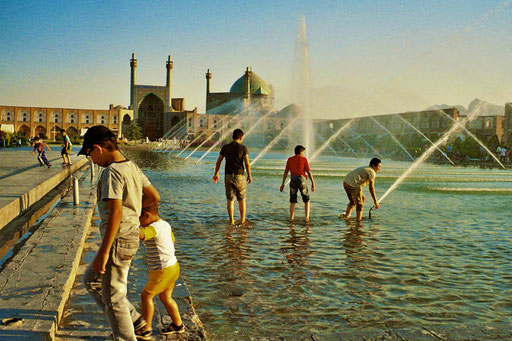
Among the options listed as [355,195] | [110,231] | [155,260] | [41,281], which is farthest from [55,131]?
[110,231]

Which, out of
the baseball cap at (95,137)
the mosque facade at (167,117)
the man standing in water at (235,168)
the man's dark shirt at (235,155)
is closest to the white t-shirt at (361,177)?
the man standing in water at (235,168)

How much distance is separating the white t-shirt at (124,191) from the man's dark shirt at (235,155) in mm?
4855

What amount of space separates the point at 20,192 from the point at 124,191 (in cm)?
760

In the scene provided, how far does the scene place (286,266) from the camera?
18.8 ft

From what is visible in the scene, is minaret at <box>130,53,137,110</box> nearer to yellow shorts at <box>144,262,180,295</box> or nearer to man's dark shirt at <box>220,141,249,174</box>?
man's dark shirt at <box>220,141,249,174</box>

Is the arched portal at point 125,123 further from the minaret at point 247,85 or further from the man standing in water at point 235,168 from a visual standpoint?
the man standing in water at point 235,168

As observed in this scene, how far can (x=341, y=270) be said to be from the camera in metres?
5.58

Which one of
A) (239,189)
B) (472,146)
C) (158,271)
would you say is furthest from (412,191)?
(472,146)

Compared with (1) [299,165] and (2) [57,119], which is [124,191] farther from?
(2) [57,119]

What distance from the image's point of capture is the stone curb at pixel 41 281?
10.5 ft

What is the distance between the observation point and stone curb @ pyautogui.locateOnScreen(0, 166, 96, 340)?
3.20 metres

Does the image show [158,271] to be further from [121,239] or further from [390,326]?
[390,326]

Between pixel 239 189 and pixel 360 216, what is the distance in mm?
2336

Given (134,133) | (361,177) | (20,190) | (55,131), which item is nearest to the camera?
(361,177)
